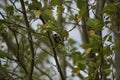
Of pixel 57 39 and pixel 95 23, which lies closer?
pixel 95 23

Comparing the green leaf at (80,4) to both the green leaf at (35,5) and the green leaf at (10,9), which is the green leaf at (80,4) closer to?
the green leaf at (35,5)

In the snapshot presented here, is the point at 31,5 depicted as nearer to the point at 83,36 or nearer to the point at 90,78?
the point at 90,78

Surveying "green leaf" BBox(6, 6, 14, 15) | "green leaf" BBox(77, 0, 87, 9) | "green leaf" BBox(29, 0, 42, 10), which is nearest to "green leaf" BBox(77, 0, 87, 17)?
"green leaf" BBox(77, 0, 87, 9)

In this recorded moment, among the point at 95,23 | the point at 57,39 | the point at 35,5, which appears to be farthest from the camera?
the point at 57,39

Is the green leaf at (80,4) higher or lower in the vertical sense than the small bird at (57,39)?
higher

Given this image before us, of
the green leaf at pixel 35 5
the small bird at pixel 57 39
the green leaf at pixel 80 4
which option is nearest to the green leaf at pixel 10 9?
the green leaf at pixel 35 5

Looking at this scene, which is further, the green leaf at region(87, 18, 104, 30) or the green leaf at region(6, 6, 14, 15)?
the green leaf at region(6, 6, 14, 15)

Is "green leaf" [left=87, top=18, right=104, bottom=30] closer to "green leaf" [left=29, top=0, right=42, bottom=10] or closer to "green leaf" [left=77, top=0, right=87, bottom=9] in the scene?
"green leaf" [left=77, top=0, right=87, bottom=9]

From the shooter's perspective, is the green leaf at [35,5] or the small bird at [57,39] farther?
the small bird at [57,39]

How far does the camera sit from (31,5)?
172 centimetres

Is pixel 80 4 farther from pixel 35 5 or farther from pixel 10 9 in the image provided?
pixel 10 9

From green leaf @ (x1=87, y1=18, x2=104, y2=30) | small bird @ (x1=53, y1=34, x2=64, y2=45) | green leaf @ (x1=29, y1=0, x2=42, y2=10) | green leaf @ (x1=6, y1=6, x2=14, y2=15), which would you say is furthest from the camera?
green leaf @ (x1=6, y1=6, x2=14, y2=15)

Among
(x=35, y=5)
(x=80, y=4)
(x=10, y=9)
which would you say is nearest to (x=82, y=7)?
(x=80, y=4)

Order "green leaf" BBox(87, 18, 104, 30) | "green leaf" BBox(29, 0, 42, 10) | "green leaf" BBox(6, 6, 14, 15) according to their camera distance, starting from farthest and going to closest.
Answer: "green leaf" BBox(6, 6, 14, 15) < "green leaf" BBox(29, 0, 42, 10) < "green leaf" BBox(87, 18, 104, 30)
